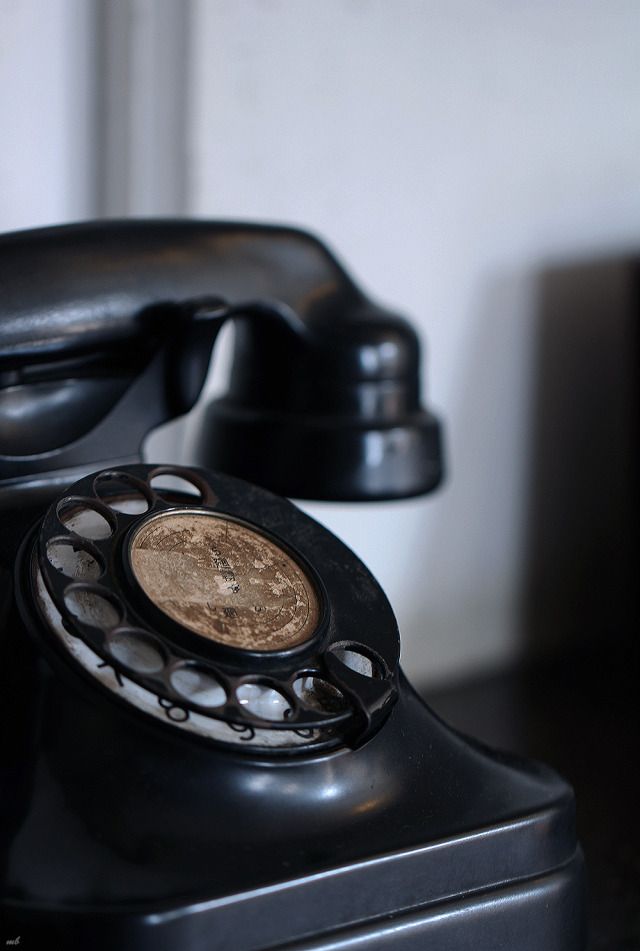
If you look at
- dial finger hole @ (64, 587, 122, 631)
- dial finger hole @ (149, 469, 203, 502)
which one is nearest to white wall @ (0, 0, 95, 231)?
dial finger hole @ (149, 469, 203, 502)

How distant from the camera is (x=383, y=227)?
115 centimetres

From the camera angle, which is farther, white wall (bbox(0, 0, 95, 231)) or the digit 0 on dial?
white wall (bbox(0, 0, 95, 231))

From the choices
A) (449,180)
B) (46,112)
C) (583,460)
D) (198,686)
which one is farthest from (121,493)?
(583,460)

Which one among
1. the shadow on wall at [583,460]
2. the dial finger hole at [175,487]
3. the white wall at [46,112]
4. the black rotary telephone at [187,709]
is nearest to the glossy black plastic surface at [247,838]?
the black rotary telephone at [187,709]

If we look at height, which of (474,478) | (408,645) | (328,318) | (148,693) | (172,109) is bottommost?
(408,645)

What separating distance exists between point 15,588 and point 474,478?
0.89 meters

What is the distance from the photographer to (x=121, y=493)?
0.57 metres

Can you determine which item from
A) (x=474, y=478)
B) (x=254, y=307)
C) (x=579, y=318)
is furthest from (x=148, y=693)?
(x=579, y=318)

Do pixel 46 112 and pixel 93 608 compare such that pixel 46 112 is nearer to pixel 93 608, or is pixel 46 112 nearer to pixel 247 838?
pixel 93 608

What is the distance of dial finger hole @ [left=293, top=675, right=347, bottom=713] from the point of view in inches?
19.4

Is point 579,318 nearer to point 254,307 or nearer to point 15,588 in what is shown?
point 254,307

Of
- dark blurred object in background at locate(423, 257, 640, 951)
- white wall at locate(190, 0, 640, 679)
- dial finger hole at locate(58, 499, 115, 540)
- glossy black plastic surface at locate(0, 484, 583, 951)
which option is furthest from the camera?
dark blurred object in background at locate(423, 257, 640, 951)

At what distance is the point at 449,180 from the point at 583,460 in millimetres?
439

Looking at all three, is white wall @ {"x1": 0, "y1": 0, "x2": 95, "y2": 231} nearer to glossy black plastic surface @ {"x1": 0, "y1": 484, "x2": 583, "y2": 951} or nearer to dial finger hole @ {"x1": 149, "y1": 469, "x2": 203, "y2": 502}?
dial finger hole @ {"x1": 149, "y1": 469, "x2": 203, "y2": 502}
